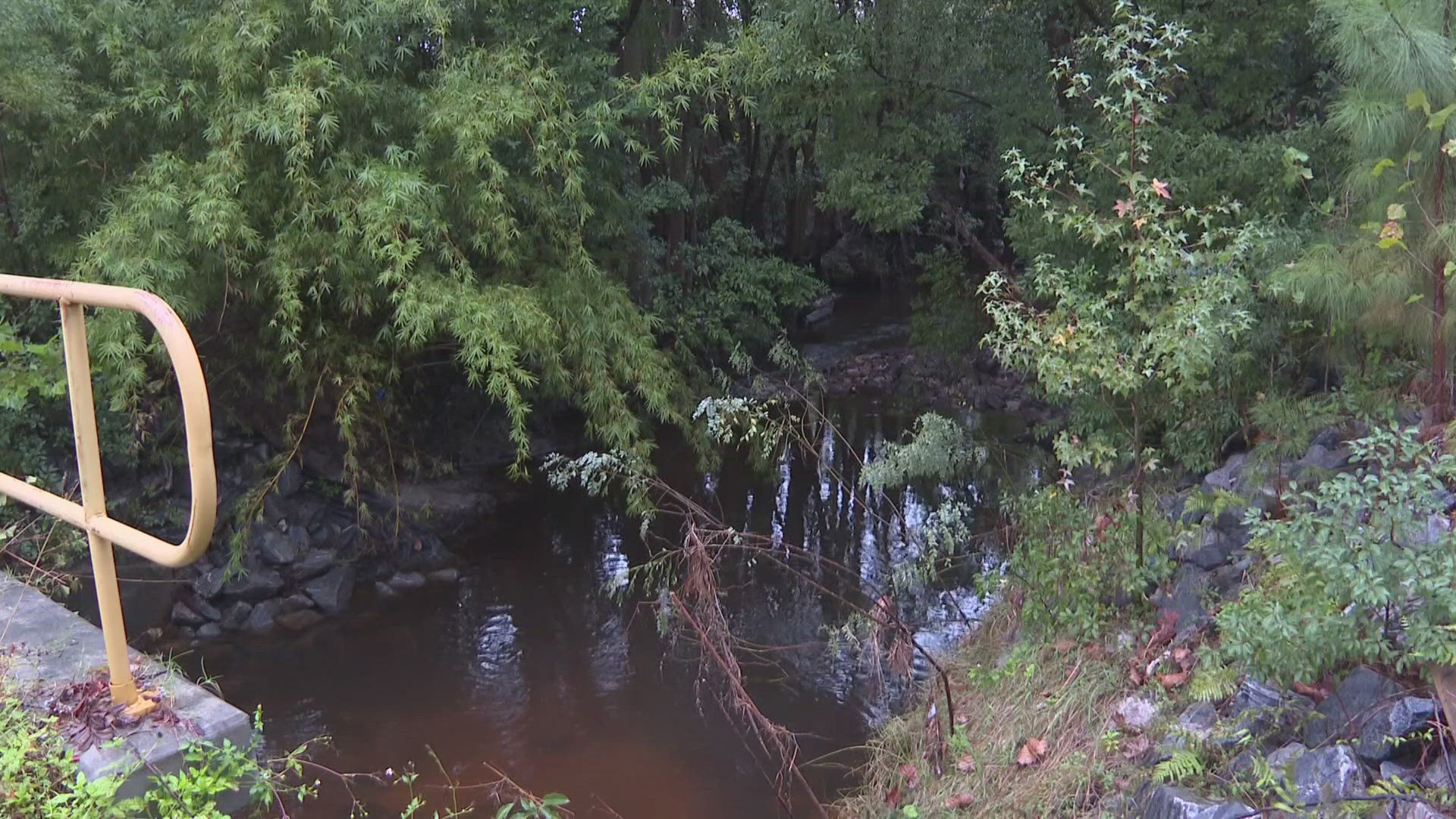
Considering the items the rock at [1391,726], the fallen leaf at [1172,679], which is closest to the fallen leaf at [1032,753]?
the fallen leaf at [1172,679]

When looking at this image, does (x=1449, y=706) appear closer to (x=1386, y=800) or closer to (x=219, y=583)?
(x=1386, y=800)

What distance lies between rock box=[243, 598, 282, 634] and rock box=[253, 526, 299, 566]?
314 millimetres

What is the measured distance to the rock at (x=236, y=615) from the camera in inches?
288

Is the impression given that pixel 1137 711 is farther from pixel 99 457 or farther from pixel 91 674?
pixel 99 457

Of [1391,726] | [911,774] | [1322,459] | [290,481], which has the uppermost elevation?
[1322,459]

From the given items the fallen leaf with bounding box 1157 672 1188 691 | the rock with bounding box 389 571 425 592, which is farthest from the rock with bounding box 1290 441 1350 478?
the rock with bounding box 389 571 425 592

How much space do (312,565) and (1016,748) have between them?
17.6 ft

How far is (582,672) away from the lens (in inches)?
267

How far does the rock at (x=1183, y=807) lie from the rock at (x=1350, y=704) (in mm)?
350

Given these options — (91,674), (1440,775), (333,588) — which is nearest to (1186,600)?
(1440,775)

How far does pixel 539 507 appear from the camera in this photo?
957cm

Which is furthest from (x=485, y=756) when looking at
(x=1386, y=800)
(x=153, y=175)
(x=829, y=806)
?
(x=1386, y=800)

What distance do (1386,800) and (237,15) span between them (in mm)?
6500

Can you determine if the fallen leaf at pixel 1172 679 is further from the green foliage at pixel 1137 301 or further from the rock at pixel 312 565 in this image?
the rock at pixel 312 565
